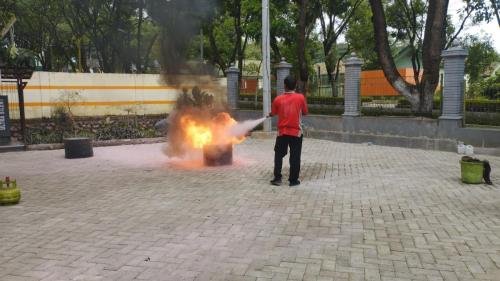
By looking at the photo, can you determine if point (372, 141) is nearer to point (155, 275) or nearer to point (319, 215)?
point (319, 215)

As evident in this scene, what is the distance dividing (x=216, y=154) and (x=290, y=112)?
261cm

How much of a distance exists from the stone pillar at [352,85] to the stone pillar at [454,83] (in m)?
3.06

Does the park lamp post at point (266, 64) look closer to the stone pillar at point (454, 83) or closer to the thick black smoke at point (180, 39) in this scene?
the thick black smoke at point (180, 39)

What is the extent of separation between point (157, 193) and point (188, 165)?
2.67 meters

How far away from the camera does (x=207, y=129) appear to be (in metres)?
10.6

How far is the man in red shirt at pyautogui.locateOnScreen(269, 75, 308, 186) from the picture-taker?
26.4 ft

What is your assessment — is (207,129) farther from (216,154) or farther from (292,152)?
(292,152)

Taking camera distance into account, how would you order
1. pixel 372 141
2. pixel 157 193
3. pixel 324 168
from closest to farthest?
pixel 157 193, pixel 324 168, pixel 372 141

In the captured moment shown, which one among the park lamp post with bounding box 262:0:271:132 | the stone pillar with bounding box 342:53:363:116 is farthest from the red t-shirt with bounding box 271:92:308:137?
the park lamp post with bounding box 262:0:271:132

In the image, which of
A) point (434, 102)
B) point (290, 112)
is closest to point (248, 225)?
point (290, 112)

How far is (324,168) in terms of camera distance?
10.0 meters

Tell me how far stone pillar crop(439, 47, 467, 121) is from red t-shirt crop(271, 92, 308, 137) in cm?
643

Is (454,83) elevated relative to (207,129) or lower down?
elevated

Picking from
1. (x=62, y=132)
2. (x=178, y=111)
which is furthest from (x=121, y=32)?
A: (x=178, y=111)
